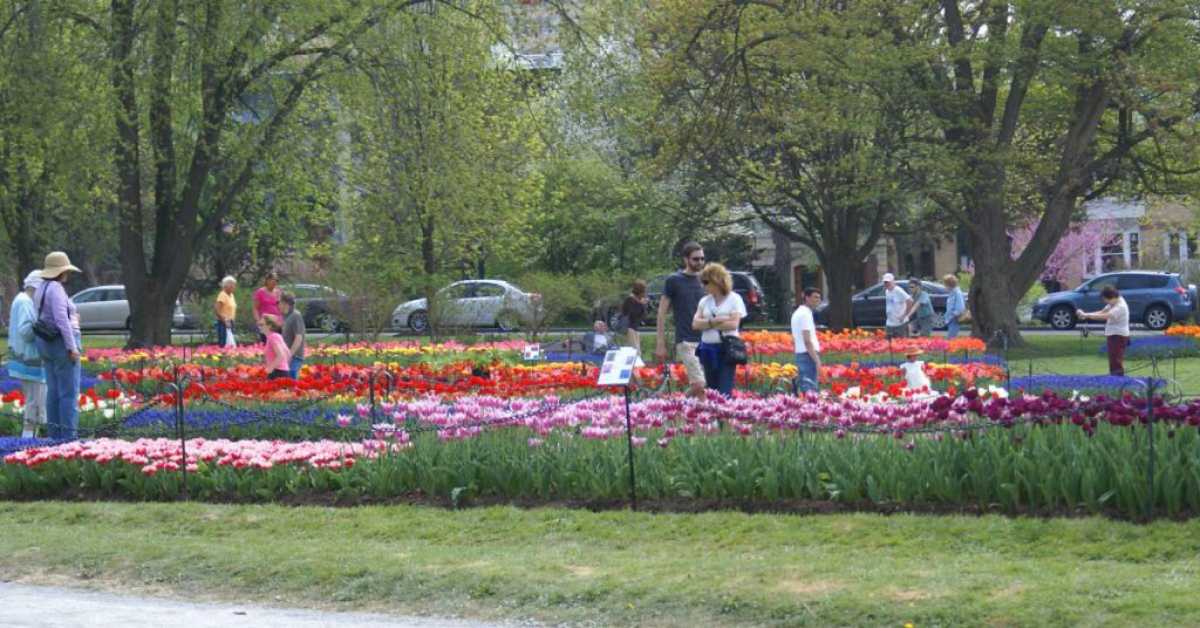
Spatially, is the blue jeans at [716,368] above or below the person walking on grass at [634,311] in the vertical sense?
below

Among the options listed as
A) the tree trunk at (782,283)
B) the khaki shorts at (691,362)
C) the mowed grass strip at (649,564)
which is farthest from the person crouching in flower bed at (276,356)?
the tree trunk at (782,283)

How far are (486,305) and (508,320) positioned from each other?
172cm

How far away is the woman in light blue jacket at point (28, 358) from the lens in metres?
15.7

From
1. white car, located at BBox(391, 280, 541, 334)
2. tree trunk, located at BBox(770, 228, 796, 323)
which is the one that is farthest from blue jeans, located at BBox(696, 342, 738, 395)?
tree trunk, located at BBox(770, 228, 796, 323)

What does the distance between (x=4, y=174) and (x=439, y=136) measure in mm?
8653

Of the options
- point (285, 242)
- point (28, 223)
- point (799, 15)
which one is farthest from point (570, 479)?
point (285, 242)

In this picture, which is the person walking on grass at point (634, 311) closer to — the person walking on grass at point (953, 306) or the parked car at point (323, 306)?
the parked car at point (323, 306)

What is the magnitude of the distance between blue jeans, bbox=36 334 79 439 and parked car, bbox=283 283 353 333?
761cm

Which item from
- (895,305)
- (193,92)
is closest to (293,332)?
(193,92)

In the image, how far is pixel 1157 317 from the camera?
44562 millimetres

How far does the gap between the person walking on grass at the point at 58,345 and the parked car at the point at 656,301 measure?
32.8 feet

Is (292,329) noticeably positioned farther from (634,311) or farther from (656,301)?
(656,301)

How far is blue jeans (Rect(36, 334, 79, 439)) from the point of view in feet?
50.7

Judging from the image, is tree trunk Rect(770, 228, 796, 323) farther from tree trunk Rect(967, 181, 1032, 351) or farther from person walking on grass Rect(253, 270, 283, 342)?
person walking on grass Rect(253, 270, 283, 342)
